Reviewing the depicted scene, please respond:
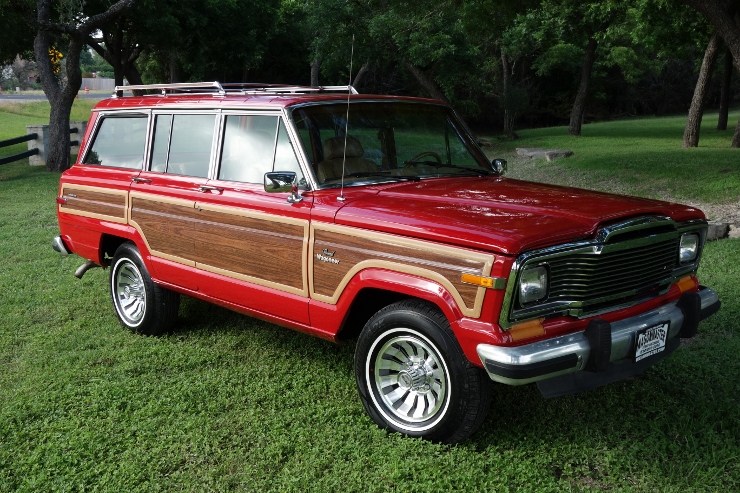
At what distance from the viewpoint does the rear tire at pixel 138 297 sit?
19.0 feet

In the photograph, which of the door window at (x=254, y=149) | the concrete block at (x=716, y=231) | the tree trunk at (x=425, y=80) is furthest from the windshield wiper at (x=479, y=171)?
the tree trunk at (x=425, y=80)

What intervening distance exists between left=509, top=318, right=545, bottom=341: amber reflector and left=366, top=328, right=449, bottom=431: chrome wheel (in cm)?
47

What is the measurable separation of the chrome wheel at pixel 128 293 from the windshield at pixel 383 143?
2246 mm

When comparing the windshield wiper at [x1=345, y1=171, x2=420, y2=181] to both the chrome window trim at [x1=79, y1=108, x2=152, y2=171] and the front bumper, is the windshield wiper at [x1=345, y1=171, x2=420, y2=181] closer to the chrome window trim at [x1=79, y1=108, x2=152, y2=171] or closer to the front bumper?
the front bumper

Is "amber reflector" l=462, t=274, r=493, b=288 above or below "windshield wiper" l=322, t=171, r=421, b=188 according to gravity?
below

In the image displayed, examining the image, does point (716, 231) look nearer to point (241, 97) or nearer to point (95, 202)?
point (241, 97)

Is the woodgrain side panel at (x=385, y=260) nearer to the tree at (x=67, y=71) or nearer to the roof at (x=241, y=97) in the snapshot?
the roof at (x=241, y=97)

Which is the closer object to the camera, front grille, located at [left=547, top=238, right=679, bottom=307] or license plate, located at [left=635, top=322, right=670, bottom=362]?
front grille, located at [left=547, top=238, right=679, bottom=307]

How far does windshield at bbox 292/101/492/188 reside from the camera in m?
4.66

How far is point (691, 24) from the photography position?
62.6 feet

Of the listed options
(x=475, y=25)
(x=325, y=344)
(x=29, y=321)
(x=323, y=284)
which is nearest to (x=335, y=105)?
(x=323, y=284)

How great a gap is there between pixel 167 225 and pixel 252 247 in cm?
102

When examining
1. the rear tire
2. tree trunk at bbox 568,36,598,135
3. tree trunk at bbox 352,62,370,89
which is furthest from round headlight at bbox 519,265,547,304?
tree trunk at bbox 568,36,598,135

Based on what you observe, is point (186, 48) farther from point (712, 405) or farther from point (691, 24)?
point (712, 405)
